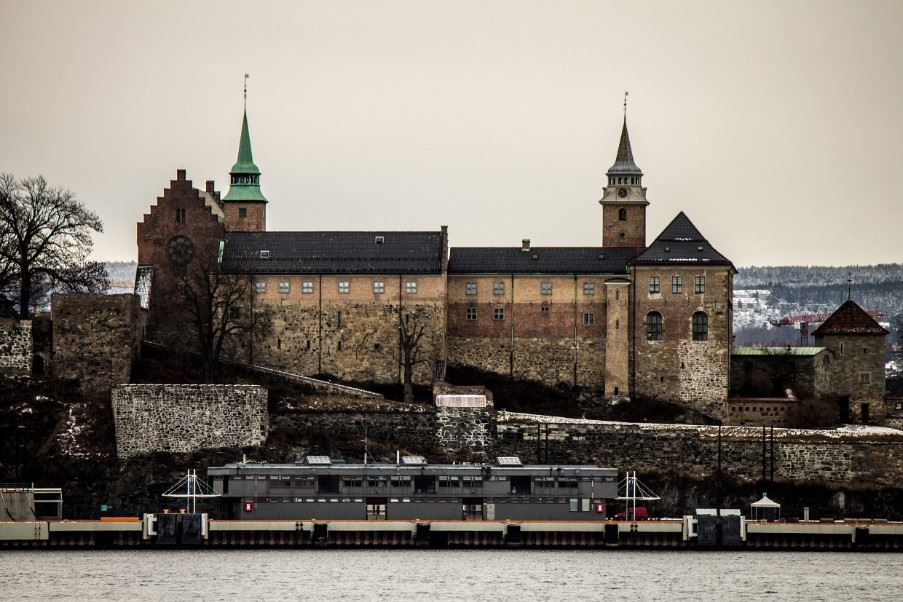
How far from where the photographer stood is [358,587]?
92.2 meters

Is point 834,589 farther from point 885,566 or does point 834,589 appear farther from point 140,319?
point 140,319

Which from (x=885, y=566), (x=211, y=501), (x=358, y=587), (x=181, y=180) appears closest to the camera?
(x=358, y=587)

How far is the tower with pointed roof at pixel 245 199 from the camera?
459 ft

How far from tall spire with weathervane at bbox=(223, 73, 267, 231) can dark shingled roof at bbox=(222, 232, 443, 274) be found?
5724mm

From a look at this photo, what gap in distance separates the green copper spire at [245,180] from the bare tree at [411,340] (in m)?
15.1

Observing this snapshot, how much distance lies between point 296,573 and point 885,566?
1005 inches

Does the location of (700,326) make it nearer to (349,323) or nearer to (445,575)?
(349,323)

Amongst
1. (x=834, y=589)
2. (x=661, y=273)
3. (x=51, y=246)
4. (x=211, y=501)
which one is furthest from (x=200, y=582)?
(x=661, y=273)

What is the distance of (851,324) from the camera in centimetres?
13162

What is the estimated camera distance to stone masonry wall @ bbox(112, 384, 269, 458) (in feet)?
372

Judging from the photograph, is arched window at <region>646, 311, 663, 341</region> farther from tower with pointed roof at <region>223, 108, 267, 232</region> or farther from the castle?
tower with pointed roof at <region>223, 108, 267, 232</region>

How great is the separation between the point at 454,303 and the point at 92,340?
79.8 ft

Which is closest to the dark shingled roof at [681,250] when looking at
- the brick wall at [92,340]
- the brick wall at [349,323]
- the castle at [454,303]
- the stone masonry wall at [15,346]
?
the castle at [454,303]

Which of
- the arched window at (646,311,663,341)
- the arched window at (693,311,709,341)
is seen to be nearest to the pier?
the arched window at (693,311,709,341)
